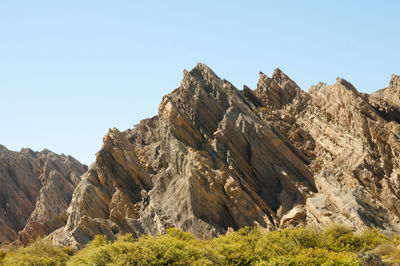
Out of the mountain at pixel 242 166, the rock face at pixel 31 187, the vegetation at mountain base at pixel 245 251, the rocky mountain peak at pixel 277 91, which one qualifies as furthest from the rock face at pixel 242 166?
the rock face at pixel 31 187

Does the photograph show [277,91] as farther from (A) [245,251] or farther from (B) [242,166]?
(A) [245,251]

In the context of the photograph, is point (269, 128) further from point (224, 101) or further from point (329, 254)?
point (329, 254)

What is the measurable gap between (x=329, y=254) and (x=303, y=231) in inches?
300

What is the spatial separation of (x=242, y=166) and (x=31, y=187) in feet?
307

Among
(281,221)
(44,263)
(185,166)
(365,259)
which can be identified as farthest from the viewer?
(185,166)

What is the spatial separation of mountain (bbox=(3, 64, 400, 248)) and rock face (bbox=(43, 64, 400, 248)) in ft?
0.60

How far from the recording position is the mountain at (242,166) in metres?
75.2

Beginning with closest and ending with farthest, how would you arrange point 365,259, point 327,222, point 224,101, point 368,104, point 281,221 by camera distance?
point 365,259 < point 327,222 < point 281,221 < point 368,104 < point 224,101

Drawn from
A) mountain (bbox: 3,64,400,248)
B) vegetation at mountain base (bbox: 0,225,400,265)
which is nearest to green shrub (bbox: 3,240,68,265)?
vegetation at mountain base (bbox: 0,225,400,265)

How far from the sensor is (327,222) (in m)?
68.8

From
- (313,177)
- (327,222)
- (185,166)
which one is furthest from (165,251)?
(313,177)

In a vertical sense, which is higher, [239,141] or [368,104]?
[239,141]

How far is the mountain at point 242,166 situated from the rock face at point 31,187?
41.6m

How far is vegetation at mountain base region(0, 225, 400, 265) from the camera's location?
53938 millimetres
